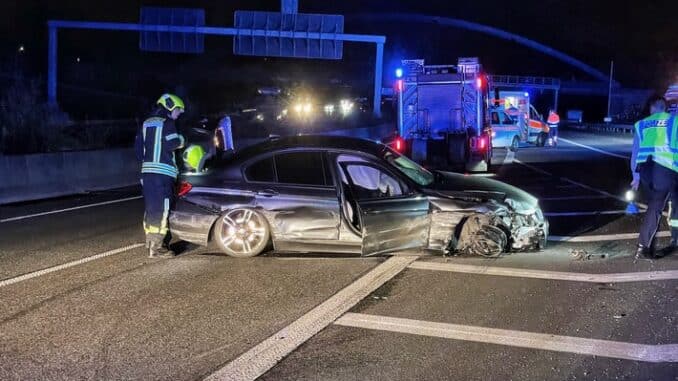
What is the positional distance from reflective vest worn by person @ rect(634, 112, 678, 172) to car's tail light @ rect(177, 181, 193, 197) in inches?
204

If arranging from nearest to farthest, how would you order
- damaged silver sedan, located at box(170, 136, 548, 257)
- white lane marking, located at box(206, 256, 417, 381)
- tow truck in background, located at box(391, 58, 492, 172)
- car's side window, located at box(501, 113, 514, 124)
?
white lane marking, located at box(206, 256, 417, 381) → damaged silver sedan, located at box(170, 136, 548, 257) → tow truck in background, located at box(391, 58, 492, 172) → car's side window, located at box(501, 113, 514, 124)

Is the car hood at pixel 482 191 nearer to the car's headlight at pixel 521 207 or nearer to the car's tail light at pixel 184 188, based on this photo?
the car's headlight at pixel 521 207

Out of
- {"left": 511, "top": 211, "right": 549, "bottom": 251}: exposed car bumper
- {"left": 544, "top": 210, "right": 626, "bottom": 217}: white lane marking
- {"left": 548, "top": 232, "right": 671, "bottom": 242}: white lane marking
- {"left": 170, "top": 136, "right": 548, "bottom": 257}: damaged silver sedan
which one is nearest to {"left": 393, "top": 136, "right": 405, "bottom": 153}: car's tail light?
{"left": 544, "top": 210, "right": 626, "bottom": 217}: white lane marking

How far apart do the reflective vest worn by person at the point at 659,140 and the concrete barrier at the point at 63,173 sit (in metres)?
11.2

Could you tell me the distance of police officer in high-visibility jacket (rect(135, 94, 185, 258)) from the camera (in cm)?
759

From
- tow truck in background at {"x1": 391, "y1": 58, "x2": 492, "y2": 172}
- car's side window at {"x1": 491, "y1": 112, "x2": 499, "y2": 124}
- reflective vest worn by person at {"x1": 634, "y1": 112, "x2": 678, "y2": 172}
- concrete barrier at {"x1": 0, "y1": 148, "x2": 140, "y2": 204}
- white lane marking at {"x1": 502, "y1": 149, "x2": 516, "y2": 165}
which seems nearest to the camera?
reflective vest worn by person at {"x1": 634, "y1": 112, "x2": 678, "y2": 172}

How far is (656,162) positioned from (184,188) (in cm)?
535

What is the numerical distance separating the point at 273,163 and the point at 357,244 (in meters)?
1.36

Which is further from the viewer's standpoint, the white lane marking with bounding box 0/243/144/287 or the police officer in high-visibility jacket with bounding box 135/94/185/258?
the police officer in high-visibility jacket with bounding box 135/94/185/258

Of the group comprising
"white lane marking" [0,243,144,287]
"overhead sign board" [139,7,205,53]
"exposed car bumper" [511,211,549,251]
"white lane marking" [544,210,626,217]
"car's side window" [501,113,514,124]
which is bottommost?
"white lane marking" [0,243,144,287]

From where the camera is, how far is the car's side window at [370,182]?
7426 millimetres

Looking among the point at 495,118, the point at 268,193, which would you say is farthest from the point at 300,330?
the point at 495,118

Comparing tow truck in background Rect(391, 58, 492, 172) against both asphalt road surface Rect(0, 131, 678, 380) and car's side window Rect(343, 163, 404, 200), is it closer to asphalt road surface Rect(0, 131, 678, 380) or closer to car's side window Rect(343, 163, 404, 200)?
asphalt road surface Rect(0, 131, 678, 380)

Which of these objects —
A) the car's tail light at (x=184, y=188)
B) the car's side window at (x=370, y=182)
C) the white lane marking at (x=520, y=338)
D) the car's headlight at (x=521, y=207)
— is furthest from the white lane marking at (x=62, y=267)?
the car's headlight at (x=521, y=207)
